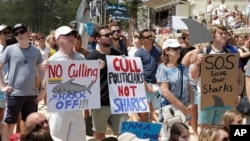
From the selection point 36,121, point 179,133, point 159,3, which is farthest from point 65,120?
point 159,3

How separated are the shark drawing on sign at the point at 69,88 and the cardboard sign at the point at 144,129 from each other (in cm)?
60

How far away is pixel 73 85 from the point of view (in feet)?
20.1

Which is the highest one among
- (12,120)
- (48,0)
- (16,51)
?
(48,0)

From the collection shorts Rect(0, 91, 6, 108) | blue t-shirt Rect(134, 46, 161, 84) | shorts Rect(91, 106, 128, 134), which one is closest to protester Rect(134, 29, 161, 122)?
blue t-shirt Rect(134, 46, 161, 84)

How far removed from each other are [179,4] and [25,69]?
120 ft

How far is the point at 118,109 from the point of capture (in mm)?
6426

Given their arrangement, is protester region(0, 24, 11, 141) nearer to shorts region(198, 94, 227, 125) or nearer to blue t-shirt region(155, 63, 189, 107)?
blue t-shirt region(155, 63, 189, 107)

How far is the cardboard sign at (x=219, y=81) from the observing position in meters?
6.53

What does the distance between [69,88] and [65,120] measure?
1.18 feet

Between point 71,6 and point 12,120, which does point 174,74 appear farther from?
point 71,6

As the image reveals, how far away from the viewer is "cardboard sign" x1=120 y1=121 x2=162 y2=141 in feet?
20.0

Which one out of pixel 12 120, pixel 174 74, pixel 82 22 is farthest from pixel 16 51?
pixel 82 22

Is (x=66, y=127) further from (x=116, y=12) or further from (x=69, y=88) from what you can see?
(x=116, y=12)

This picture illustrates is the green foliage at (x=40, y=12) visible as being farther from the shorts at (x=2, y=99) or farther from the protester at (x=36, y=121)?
the protester at (x=36, y=121)
